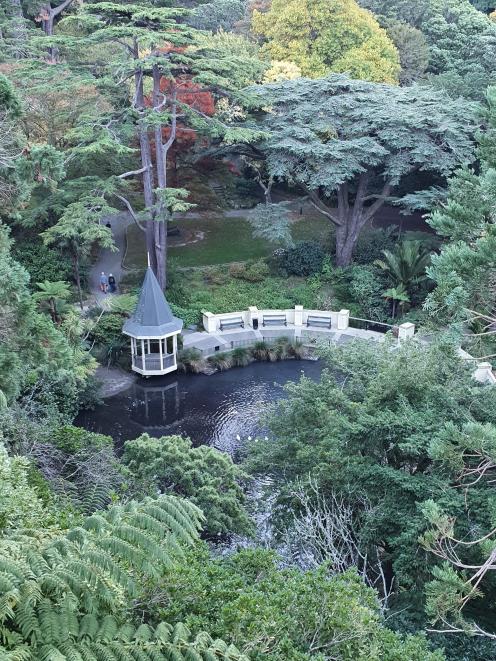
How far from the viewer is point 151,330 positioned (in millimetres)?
19672

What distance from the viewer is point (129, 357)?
67.8ft

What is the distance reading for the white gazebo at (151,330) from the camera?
64.6ft

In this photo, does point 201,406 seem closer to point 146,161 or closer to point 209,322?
point 209,322

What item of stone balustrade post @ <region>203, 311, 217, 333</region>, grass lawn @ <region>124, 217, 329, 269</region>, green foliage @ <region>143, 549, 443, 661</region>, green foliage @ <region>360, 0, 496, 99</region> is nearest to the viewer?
green foliage @ <region>143, 549, 443, 661</region>

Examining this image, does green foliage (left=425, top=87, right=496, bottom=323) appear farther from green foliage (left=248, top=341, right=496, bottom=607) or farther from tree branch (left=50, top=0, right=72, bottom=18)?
tree branch (left=50, top=0, right=72, bottom=18)

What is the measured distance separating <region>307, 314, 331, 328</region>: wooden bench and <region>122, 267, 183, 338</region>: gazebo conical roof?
4995 millimetres

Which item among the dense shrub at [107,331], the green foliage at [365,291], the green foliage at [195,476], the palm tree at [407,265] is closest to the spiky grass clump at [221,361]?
the dense shrub at [107,331]

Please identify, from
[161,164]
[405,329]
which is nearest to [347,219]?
[405,329]

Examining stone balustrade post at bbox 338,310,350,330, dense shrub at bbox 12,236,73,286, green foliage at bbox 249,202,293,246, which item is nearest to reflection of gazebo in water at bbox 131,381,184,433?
dense shrub at bbox 12,236,73,286

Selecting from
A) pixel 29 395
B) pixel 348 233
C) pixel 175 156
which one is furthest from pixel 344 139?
pixel 29 395

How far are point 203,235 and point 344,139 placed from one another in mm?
7490

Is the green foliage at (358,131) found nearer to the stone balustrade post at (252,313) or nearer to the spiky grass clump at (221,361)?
the stone balustrade post at (252,313)

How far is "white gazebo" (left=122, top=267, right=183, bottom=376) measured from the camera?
1970cm

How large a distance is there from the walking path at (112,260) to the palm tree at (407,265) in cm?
968
